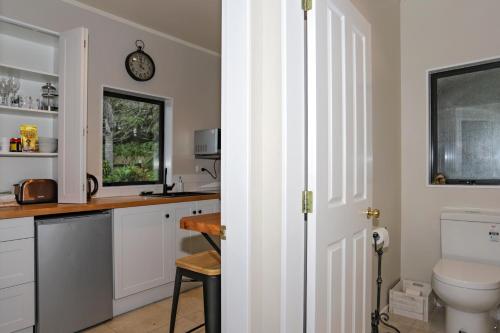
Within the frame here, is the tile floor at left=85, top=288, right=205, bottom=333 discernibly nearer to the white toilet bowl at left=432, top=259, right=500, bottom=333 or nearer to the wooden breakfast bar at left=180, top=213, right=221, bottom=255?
the wooden breakfast bar at left=180, top=213, right=221, bottom=255

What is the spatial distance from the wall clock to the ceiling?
28 cm

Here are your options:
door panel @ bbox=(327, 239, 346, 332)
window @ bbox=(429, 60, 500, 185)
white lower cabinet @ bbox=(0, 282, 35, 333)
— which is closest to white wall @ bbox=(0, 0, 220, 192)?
white lower cabinet @ bbox=(0, 282, 35, 333)

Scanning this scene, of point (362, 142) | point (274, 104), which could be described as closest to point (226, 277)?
point (274, 104)

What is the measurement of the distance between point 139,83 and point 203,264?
2233 millimetres

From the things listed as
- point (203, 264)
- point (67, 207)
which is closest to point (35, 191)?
point (67, 207)

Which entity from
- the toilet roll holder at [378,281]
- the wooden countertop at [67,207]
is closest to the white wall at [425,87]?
the toilet roll holder at [378,281]

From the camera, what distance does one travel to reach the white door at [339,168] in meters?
1.23

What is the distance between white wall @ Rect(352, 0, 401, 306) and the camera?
2.27 meters

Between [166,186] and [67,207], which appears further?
[166,186]

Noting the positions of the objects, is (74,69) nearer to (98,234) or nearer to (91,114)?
(91,114)

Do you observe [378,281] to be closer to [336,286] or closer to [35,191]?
[336,286]

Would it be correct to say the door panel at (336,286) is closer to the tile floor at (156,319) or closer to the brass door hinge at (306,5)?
the brass door hinge at (306,5)

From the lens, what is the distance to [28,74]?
2.37 meters

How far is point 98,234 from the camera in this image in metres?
2.26
